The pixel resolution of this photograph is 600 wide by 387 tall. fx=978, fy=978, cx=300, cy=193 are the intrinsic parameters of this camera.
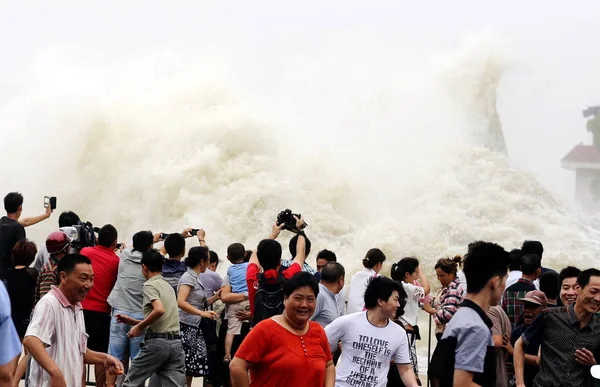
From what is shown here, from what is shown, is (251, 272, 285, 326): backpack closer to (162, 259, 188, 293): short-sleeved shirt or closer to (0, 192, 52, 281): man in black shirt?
(162, 259, 188, 293): short-sleeved shirt

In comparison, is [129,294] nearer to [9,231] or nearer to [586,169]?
[9,231]

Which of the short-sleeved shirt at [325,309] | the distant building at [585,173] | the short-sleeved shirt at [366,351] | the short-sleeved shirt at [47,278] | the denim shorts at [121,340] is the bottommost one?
the denim shorts at [121,340]

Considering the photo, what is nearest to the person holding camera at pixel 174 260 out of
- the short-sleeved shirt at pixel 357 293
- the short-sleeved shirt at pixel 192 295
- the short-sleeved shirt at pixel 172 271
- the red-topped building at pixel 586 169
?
the short-sleeved shirt at pixel 172 271

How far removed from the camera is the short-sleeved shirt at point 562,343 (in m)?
5.07

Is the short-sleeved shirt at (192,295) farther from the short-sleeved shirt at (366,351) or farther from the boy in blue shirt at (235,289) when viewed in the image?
the short-sleeved shirt at (366,351)

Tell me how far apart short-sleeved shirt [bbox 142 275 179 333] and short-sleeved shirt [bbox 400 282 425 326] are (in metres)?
1.90

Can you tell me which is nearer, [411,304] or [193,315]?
[411,304]

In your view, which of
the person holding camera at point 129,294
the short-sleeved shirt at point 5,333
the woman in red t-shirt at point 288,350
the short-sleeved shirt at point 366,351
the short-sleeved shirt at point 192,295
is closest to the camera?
the short-sleeved shirt at point 5,333

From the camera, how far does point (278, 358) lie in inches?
185

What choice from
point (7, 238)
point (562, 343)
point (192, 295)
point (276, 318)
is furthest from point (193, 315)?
point (562, 343)

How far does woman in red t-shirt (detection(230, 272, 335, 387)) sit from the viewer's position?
15.4 ft

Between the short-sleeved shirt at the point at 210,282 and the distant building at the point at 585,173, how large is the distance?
4048cm

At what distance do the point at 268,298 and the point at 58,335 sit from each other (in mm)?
1901

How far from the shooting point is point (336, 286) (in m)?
6.84
